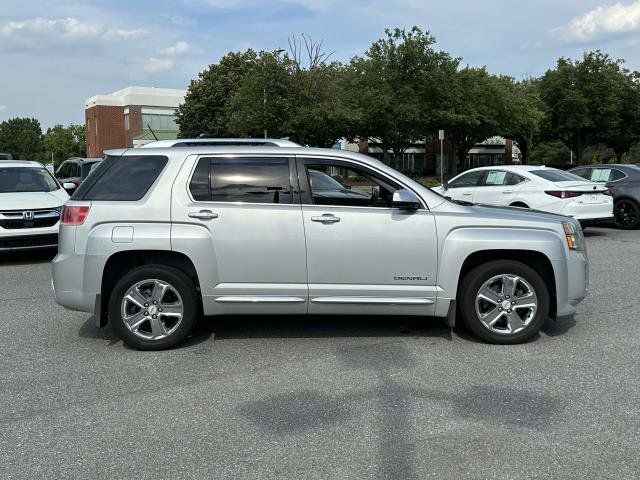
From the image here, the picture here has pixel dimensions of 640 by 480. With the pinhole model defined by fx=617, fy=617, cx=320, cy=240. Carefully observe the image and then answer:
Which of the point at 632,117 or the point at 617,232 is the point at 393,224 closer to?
the point at 617,232

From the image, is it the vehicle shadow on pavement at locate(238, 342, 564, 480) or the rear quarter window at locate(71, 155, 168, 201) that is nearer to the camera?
the vehicle shadow on pavement at locate(238, 342, 564, 480)

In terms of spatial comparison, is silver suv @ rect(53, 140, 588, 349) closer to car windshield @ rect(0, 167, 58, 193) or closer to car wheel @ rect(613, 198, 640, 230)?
car windshield @ rect(0, 167, 58, 193)

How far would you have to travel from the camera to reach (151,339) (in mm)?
5438

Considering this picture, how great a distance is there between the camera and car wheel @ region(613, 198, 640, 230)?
13898mm

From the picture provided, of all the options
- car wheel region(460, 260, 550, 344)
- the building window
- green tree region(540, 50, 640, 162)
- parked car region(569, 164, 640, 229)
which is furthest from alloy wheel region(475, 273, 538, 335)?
the building window

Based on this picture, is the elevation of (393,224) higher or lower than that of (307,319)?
higher

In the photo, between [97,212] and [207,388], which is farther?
[97,212]

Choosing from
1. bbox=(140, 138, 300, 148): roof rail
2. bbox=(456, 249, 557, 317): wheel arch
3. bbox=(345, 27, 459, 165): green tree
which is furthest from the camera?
bbox=(345, 27, 459, 165): green tree

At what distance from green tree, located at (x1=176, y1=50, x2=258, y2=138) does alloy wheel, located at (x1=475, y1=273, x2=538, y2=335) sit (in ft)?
162

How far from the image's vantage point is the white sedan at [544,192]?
38.8 ft

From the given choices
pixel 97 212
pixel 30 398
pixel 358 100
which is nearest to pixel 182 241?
pixel 97 212

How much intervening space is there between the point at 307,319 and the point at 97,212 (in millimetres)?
2391

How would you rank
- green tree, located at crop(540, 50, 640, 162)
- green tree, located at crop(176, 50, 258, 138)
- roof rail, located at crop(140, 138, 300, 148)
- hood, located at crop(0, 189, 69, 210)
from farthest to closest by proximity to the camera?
green tree, located at crop(176, 50, 258, 138) → green tree, located at crop(540, 50, 640, 162) → hood, located at crop(0, 189, 69, 210) → roof rail, located at crop(140, 138, 300, 148)

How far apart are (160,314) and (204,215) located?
3.14 feet
